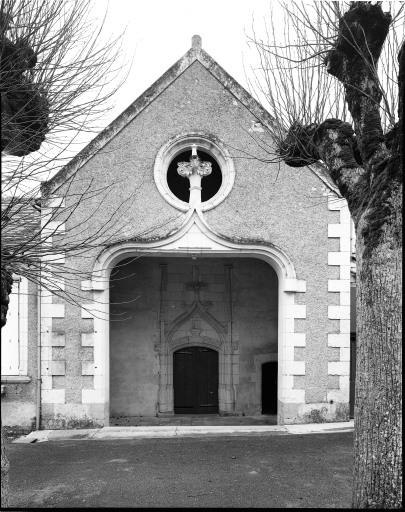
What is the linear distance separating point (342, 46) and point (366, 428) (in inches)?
145

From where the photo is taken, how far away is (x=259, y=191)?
28.9 ft

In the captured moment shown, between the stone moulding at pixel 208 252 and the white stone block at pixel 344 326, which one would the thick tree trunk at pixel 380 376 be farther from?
the white stone block at pixel 344 326

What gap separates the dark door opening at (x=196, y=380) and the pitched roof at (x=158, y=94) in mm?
4811

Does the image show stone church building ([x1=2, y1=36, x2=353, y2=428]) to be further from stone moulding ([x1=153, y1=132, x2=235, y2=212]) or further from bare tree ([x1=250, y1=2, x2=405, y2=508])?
bare tree ([x1=250, y1=2, x2=405, y2=508])

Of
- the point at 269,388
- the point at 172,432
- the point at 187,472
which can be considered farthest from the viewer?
the point at 269,388

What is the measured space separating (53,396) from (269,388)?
4881 mm

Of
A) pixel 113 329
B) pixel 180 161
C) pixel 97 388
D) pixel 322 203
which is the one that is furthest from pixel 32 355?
pixel 322 203

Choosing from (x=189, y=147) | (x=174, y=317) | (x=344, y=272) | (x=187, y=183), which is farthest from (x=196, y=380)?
(x=189, y=147)

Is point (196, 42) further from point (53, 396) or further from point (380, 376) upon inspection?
point (380, 376)

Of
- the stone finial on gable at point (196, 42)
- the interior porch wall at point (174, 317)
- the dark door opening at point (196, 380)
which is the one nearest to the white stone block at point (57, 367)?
the interior porch wall at point (174, 317)

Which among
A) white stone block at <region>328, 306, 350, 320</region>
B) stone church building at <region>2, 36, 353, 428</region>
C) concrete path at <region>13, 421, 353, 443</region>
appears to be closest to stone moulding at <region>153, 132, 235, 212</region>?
stone church building at <region>2, 36, 353, 428</region>

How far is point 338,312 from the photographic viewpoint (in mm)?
8773

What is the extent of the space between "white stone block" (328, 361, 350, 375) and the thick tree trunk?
5063 millimetres

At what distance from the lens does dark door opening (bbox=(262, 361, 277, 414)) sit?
35.6ft
